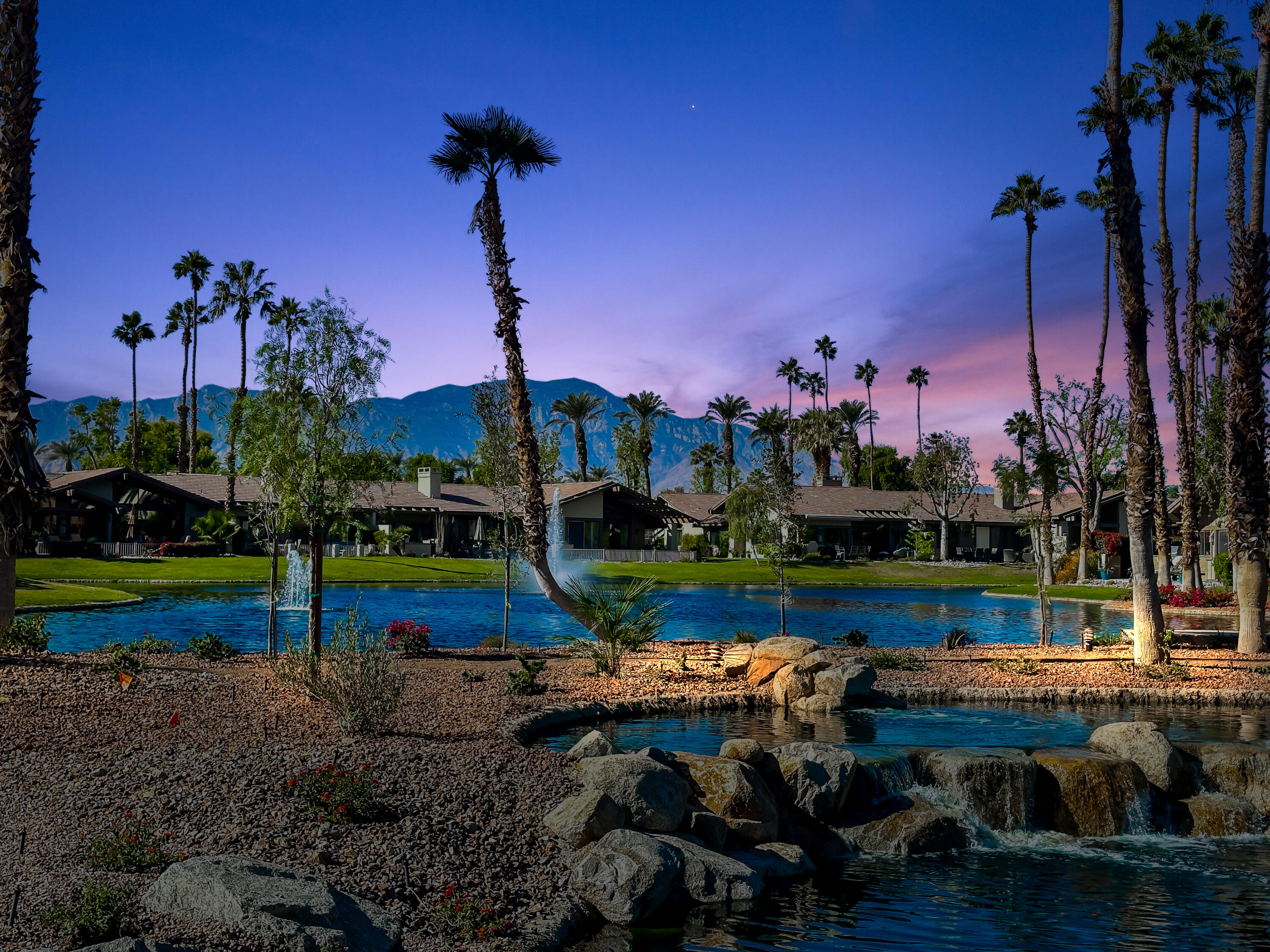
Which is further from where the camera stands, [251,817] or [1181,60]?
[1181,60]

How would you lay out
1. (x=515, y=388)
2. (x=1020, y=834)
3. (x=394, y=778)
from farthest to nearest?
(x=515, y=388) → (x=1020, y=834) → (x=394, y=778)

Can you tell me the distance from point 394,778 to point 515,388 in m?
12.4

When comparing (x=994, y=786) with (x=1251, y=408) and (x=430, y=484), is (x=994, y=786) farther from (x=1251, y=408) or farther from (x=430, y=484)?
(x=430, y=484)

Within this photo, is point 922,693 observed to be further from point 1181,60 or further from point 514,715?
point 1181,60

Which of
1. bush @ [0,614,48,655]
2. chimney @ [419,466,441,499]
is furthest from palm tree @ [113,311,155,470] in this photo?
bush @ [0,614,48,655]

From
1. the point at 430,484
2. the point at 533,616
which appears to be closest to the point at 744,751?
the point at 533,616

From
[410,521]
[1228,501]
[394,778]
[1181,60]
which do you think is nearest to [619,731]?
[394,778]

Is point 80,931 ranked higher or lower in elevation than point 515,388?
lower

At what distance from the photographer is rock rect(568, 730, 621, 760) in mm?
11641

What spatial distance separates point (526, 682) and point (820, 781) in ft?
20.8

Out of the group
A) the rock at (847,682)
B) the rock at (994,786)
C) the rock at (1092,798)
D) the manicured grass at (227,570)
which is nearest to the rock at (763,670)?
the rock at (847,682)

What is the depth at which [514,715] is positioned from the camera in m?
14.1

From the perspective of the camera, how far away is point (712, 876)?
9.04 m

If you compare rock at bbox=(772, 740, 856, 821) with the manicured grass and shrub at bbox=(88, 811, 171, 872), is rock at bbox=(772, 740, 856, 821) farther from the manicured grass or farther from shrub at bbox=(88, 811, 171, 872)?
the manicured grass
